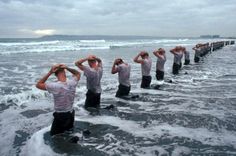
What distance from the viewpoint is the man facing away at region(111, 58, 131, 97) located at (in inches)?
450

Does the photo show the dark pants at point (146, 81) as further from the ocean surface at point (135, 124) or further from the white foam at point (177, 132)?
the white foam at point (177, 132)

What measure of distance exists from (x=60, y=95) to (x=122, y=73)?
4.77m

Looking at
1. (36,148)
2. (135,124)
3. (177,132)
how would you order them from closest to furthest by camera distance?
(36,148) < (177,132) < (135,124)

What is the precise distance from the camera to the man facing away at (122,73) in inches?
450

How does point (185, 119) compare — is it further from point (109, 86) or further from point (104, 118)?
point (109, 86)

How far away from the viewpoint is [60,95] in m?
7.00

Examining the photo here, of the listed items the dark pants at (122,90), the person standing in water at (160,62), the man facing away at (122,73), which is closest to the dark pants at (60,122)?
the man facing away at (122,73)

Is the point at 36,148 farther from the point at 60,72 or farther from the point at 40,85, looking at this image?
the point at 60,72

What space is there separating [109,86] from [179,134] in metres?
7.42

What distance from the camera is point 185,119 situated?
855 cm

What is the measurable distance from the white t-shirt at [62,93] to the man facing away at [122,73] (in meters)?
4.26

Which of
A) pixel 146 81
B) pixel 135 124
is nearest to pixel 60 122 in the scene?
pixel 135 124

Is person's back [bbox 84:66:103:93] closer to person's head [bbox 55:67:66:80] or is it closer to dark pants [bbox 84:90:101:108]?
dark pants [bbox 84:90:101:108]

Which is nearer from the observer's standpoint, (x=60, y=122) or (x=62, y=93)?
(x=62, y=93)
